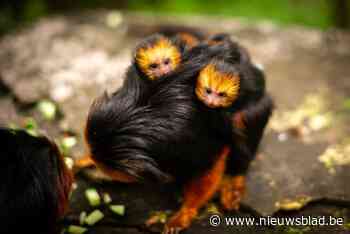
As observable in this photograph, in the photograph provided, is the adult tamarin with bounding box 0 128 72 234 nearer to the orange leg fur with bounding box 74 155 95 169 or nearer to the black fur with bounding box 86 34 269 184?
the black fur with bounding box 86 34 269 184

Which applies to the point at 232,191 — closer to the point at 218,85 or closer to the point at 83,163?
the point at 218,85

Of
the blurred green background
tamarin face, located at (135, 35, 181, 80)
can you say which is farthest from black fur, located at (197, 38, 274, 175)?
the blurred green background

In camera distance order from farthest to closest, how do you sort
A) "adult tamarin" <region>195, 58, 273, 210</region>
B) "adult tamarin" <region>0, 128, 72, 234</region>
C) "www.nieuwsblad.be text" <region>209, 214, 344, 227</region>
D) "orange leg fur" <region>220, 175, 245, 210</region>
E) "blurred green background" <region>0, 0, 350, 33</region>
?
"blurred green background" <region>0, 0, 350, 33</region> → "orange leg fur" <region>220, 175, 245, 210</region> → "www.nieuwsblad.be text" <region>209, 214, 344, 227</region> → "adult tamarin" <region>195, 58, 273, 210</region> → "adult tamarin" <region>0, 128, 72, 234</region>

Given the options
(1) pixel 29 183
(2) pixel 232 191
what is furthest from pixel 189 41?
(1) pixel 29 183

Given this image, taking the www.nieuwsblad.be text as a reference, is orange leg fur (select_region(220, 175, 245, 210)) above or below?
above

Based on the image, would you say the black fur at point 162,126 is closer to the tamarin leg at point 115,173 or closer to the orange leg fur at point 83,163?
the tamarin leg at point 115,173

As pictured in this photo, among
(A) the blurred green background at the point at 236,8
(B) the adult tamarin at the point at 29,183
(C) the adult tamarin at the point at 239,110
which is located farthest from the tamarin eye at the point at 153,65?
(A) the blurred green background at the point at 236,8
